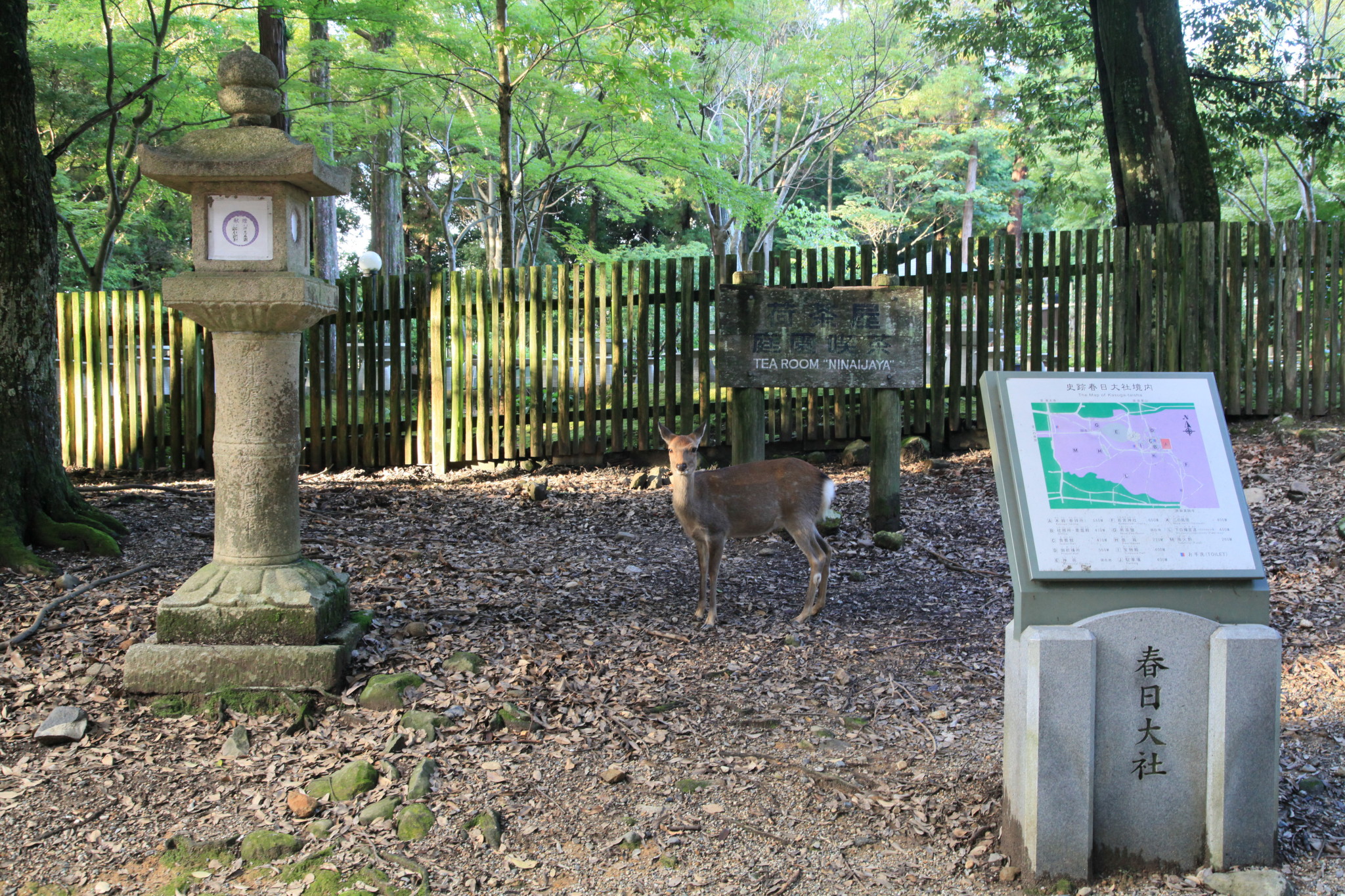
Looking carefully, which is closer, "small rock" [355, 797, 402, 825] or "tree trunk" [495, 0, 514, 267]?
"small rock" [355, 797, 402, 825]

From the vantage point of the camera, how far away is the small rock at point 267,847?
3.25m

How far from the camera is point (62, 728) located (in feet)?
13.0

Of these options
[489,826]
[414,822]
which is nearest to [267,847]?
[414,822]

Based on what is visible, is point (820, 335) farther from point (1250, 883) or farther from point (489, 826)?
point (1250, 883)

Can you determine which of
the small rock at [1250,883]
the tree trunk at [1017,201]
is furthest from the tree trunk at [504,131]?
the tree trunk at [1017,201]

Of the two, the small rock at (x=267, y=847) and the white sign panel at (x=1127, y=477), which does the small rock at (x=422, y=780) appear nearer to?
the small rock at (x=267, y=847)

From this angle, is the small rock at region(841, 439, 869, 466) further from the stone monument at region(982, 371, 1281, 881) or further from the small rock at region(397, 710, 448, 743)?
the stone monument at region(982, 371, 1281, 881)

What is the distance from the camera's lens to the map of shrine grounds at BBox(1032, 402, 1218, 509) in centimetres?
315

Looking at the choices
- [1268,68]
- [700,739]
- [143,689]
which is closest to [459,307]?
[143,689]

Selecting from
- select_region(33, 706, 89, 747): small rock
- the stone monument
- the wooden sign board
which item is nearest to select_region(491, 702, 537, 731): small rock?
select_region(33, 706, 89, 747): small rock

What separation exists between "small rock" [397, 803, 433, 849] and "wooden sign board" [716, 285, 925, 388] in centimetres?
436

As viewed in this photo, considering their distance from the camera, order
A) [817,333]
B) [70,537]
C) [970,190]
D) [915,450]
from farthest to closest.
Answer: [970,190] < [915,450] < [817,333] < [70,537]

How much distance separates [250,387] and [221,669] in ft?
4.13

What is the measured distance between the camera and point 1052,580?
302 cm
